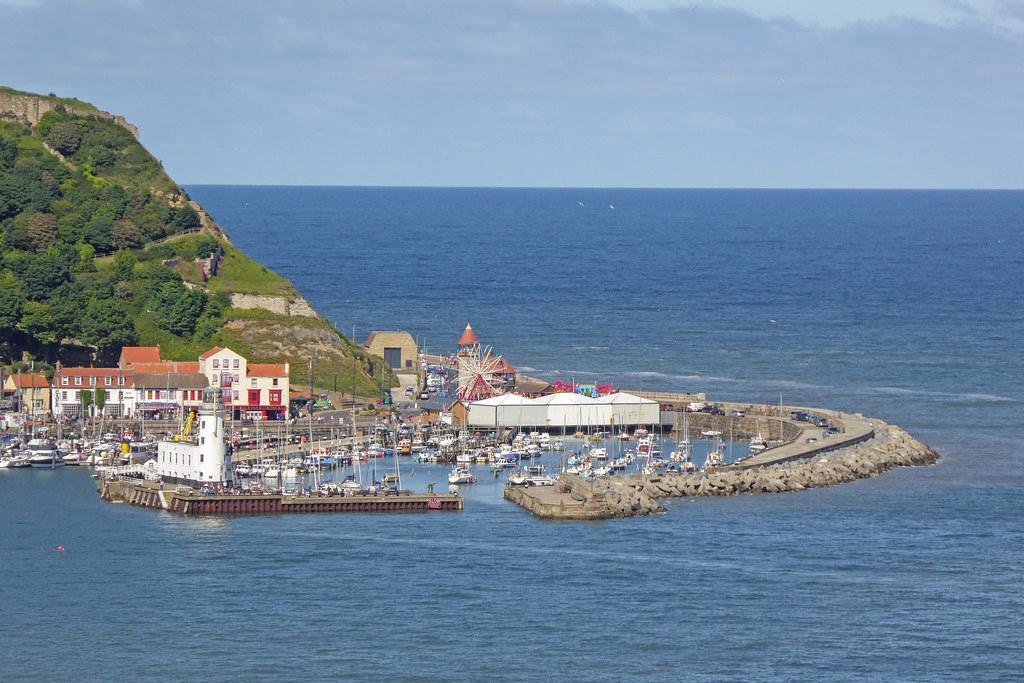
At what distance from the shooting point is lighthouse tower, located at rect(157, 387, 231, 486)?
4350 inches

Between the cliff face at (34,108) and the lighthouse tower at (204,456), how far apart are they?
86.0m

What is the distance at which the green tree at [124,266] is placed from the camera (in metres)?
157

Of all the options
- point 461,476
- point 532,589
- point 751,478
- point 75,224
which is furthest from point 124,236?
point 532,589

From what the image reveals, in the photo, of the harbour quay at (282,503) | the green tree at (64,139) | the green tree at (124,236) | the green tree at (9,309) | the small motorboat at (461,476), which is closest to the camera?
the harbour quay at (282,503)

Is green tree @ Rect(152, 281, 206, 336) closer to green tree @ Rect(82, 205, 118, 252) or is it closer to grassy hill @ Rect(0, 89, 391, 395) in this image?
grassy hill @ Rect(0, 89, 391, 395)

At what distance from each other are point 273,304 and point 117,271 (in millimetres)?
12736

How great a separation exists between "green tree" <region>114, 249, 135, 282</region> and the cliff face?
→ 114 ft

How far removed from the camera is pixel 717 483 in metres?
112

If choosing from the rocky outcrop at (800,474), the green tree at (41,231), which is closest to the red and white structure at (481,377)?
the rocky outcrop at (800,474)

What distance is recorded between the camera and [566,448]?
126062 mm

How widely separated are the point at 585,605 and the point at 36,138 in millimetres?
112202

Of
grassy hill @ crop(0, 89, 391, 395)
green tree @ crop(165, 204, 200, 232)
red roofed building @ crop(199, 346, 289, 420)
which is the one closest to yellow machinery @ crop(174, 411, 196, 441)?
red roofed building @ crop(199, 346, 289, 420)

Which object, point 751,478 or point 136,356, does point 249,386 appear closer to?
point 136,356

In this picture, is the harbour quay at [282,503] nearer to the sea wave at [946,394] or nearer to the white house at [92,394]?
the white house at [92,394]
